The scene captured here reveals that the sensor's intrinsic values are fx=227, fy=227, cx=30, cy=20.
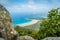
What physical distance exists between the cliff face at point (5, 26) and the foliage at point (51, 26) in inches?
63.3

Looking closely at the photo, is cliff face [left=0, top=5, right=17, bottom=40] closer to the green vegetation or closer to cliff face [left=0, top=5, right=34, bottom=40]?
cliff face [left=0, top=5, right=34, bottom=40]

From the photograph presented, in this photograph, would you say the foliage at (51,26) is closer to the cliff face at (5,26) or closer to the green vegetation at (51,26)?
the green vegetation at (51,26)

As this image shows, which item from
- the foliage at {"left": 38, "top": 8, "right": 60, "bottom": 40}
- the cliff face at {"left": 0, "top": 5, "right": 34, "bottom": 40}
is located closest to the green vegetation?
the foliage at {"left": 38, "top": 8, "right": 60, "bottom": 40}

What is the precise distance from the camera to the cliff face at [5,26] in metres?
5.39

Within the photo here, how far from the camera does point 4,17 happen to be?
5.60 metres

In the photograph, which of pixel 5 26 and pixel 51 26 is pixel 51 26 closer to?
pixel 51 26

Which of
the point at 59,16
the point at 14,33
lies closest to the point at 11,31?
the point at 14,33

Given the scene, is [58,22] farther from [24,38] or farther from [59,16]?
[24,38]

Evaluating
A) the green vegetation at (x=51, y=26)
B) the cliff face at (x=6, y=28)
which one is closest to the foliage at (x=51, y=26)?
the green vegetation at (x=51, y=26)

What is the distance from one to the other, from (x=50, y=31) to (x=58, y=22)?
0.39 metres

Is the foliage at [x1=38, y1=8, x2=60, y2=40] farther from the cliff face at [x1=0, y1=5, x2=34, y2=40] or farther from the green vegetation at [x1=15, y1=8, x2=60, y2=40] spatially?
the cliff face at [x1=0, y1=5, x2=34, y2=40]

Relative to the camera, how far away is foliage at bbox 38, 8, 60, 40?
6965 mm

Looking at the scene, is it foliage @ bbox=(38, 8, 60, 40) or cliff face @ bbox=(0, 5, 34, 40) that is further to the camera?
foliage @ bbox=(38, 8, 60, 40)

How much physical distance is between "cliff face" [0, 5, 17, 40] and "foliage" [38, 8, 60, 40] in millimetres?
1609
